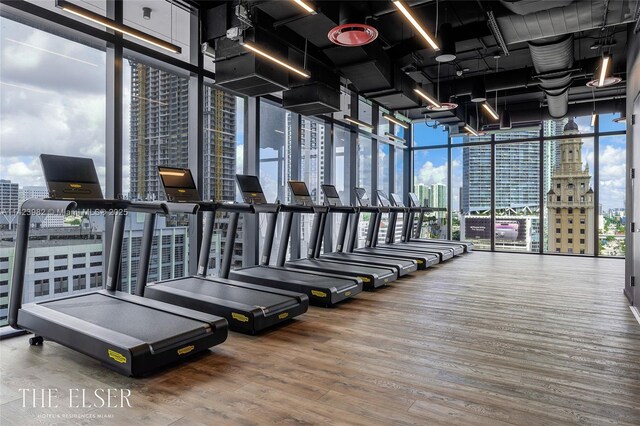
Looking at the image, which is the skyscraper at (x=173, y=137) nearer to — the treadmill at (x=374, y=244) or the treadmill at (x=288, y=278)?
the treadmill at (x=288, y=278)

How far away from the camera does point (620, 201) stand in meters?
10.2

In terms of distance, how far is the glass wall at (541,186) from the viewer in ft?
34.0

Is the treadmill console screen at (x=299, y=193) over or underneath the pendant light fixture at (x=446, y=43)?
underneath

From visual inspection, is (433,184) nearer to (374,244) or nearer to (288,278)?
(374,244)

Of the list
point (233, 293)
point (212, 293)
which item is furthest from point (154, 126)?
point (233, 293)

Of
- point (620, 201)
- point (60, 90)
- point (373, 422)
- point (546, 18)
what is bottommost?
point (373, 422)

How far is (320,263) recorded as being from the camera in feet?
22.0

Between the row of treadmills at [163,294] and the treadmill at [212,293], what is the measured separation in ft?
0.04

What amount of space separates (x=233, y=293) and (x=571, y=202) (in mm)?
10298

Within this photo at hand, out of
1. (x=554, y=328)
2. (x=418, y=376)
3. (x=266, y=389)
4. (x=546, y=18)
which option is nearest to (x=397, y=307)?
(x=554, y=328)

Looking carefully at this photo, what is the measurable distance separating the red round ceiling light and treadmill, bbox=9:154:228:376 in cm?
280

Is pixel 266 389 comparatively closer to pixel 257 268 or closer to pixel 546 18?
pixel 257 268

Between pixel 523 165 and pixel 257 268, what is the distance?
30.1 ft

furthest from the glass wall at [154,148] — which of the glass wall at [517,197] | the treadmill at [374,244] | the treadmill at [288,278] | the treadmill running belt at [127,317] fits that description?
the glass wall at [517,197]
